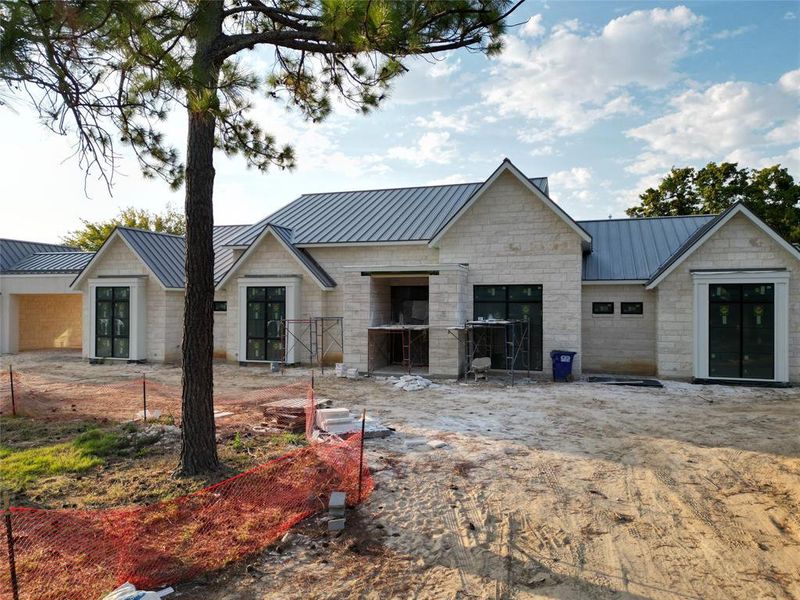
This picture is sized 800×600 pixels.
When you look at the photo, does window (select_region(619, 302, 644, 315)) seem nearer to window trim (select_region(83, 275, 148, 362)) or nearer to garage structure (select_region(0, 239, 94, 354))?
window trim (select_region(83, 275, 148, 362))

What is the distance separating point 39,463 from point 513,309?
527 inches

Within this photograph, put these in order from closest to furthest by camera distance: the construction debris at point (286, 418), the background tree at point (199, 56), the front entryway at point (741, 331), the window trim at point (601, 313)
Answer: the background tree at point (199, 56), the construction debris at point (286, 418), the front entryway at point (741, 331), the window trim at point (601, 313)

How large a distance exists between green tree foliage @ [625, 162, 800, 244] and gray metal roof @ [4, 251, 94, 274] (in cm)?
3423

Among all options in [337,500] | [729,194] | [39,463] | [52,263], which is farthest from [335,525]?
[729,194]

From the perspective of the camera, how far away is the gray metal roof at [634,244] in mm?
17375

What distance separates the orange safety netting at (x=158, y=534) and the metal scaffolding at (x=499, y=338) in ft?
34.7

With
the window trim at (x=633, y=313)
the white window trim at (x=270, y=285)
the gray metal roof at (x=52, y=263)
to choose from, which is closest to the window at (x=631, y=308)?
the window trim at (x=633, y=313)

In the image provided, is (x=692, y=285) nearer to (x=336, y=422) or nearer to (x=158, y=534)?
(x=336, y=422)

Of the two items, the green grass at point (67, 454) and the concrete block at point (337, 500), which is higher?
the concrete block at point (337, 500)

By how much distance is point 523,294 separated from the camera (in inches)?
683

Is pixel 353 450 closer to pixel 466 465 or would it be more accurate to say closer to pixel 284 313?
pixel 466 465

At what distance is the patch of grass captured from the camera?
23.5 feet

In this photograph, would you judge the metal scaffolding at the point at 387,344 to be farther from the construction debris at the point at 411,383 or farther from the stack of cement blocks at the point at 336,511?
the stack of cement blocks at the point at 336,511

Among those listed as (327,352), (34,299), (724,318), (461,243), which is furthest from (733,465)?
(34,299)
